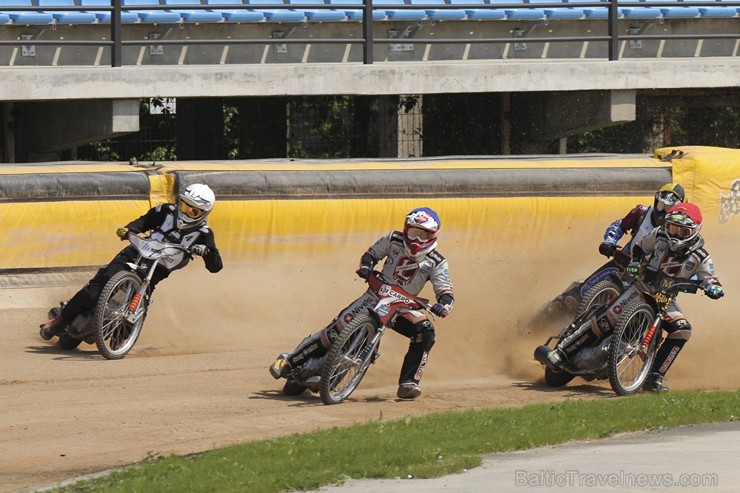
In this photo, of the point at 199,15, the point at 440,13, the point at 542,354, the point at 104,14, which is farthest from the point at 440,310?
the point at 440,13

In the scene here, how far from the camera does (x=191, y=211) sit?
45.2 ft

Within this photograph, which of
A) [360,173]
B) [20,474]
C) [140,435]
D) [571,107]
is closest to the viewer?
[20,474]

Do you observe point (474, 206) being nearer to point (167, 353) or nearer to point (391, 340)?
point (391, 340)

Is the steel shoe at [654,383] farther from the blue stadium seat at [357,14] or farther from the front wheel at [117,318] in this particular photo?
the blue stadium seat at [357,14]

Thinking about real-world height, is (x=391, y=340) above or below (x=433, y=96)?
below

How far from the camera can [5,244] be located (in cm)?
1529

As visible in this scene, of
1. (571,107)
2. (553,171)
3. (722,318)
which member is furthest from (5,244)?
(571,107)

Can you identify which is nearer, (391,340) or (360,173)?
(391,340)

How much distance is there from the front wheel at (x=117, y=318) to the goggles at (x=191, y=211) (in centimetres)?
86

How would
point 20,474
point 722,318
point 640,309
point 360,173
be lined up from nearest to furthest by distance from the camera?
point 20,474, point 640,309, point 722,318, point 360,173

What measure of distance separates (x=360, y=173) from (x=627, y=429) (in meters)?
7.47

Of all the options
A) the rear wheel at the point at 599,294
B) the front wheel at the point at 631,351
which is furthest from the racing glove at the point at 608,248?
the front wheel at the point at 631,351

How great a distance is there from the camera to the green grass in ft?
26.5

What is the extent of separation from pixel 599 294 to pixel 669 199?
1.23 meters
